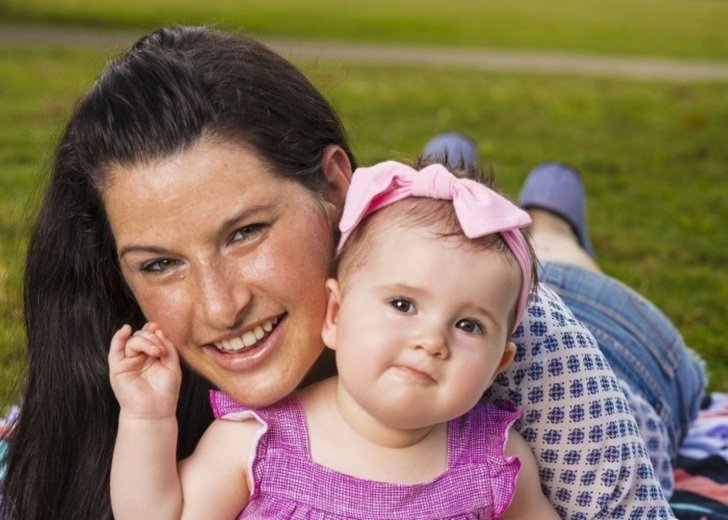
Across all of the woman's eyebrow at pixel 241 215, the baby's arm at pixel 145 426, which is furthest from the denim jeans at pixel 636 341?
the baby's arm at pixel 145 426

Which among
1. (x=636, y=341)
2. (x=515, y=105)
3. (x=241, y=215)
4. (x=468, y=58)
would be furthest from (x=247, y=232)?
(x=468, y=58)

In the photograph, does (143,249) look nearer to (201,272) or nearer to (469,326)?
(201,272)

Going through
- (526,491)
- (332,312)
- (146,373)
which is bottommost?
(526,491)

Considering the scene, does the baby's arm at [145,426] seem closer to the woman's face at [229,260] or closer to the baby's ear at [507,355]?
the woman's face at [229,260]

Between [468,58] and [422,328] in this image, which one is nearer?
[422,328]

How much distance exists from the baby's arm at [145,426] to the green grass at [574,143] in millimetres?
632

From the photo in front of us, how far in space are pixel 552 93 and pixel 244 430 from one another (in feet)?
31.3

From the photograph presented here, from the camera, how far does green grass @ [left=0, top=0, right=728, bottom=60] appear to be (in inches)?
682

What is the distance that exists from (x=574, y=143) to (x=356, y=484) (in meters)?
7.02

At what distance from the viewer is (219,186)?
2.30m

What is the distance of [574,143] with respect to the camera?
891 cm

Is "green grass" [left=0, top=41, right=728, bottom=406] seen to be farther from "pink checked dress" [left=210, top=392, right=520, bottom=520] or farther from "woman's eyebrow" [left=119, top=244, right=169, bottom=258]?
"pink checked dress" [left=210, top=392, right=520, bottom=520]

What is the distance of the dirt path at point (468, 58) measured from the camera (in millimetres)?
13633

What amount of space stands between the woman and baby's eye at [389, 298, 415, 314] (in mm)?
247
